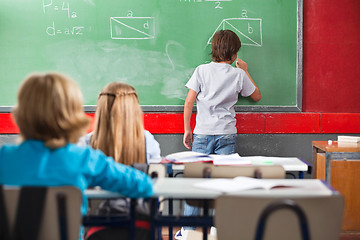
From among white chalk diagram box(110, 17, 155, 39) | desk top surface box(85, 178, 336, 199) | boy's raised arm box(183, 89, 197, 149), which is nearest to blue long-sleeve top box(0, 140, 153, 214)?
desk top surface box(85, 178, 336, 199)

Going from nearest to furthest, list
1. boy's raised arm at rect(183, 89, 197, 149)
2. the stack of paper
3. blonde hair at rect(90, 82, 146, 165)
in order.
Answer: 1. blonde hair at rect(90, 82, 146, 165)
2. the stack of paper
3. boy's raised arm at rect(183, 89, 197, 149)

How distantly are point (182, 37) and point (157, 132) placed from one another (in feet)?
2.91

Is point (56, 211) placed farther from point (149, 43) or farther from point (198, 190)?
point (149, 43)

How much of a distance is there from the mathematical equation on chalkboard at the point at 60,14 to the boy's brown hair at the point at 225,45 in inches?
50.1

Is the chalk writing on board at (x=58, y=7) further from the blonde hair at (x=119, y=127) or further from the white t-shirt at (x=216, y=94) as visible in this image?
the blonde hair at (x=119, y=127)

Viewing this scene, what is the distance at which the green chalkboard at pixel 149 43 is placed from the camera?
3.66m

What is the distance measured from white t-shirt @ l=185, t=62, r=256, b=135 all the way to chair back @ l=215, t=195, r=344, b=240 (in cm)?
182

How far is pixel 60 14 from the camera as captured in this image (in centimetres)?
366

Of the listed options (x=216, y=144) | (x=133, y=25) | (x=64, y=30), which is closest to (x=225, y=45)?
(x=216, y=144)

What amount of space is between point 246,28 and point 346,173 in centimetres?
150

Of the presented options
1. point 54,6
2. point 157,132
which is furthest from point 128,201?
point 54,6

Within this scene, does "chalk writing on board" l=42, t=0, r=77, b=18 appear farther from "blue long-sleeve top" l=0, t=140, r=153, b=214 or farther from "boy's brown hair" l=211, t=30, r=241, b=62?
"blue long-sleeve top" l=0, t=140, r=153, b=214

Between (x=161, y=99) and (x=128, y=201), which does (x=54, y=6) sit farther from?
(x=128, y=201)

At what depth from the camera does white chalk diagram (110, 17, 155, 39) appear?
3662 mm
